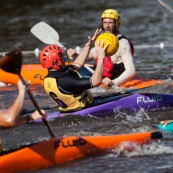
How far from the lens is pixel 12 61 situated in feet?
24.4

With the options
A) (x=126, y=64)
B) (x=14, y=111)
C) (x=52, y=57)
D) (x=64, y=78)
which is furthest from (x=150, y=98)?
(x=14, y=111)

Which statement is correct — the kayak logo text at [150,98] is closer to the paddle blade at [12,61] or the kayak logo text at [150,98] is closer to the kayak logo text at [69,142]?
the kayak logo text at [69,142]

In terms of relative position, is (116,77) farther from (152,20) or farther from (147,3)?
(147,3)

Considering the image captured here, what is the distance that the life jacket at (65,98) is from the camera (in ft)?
31.2

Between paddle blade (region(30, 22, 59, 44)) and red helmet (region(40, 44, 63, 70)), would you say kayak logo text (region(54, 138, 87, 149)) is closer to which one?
red helmet (region(40, 44, 63, 70))

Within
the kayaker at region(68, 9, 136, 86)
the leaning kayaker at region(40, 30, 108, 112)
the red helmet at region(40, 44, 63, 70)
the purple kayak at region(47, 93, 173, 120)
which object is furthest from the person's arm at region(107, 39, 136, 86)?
the red helmet at region(40, 44, 63, 70)

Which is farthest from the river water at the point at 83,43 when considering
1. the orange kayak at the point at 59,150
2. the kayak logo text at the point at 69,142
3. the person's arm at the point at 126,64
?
the person's arm at the point at 126,64

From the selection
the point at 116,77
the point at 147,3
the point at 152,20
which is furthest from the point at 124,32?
the point at 116,77

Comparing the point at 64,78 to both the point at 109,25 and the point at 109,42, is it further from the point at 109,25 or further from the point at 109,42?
the point at 109,25

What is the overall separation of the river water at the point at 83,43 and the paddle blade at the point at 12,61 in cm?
118

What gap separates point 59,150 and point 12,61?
115 cm

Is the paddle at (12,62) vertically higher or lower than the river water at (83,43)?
higher

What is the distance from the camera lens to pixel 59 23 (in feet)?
71.9

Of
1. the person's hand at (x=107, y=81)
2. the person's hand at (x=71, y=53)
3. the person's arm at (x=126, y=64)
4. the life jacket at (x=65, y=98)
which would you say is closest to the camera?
the life jacket at (x=65, y=98)
